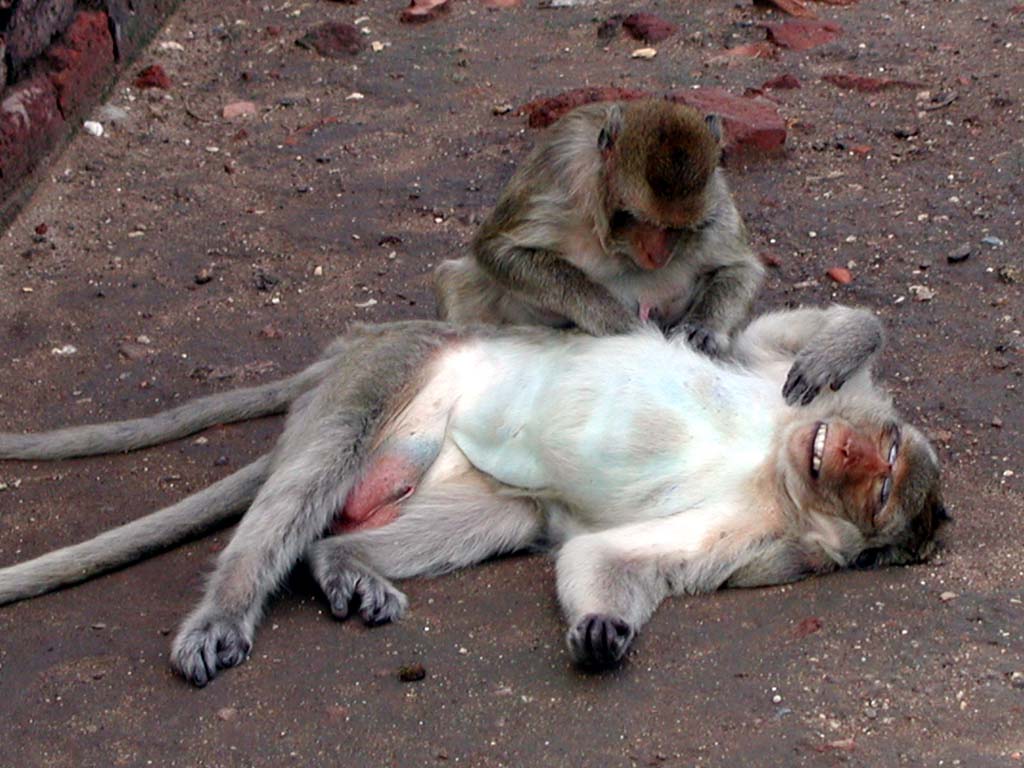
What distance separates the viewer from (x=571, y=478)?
16.4 feet

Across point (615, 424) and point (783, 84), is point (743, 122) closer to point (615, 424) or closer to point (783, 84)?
point (783, 84)

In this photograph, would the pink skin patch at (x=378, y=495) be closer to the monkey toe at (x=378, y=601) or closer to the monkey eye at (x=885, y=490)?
the monkey toe at (x=378, y=601)

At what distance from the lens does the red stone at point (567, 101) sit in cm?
795

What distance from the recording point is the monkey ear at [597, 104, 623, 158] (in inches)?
204

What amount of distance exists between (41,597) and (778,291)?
133 inches

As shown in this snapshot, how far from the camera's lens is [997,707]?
12.8 feet

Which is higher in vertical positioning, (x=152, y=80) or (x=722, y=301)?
(x=722, y=301)

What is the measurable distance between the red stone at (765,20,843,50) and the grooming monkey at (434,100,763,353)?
12.1ft

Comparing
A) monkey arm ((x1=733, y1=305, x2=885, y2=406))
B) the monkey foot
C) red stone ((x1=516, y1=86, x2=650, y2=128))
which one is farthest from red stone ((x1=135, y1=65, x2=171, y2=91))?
the monkey foot

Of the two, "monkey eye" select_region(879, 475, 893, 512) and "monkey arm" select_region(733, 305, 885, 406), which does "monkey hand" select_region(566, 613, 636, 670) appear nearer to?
"monkey eye" select_region(879, 475, 893, 512)

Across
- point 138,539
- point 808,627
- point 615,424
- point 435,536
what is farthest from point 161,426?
point 808,627

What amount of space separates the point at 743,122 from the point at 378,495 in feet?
11.5

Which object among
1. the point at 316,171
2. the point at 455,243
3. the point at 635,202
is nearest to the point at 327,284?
the point at 455,243

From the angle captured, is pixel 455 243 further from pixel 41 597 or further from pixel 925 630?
pixel 925 630
